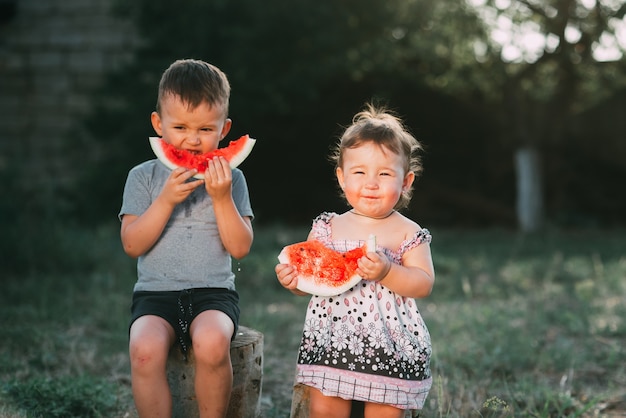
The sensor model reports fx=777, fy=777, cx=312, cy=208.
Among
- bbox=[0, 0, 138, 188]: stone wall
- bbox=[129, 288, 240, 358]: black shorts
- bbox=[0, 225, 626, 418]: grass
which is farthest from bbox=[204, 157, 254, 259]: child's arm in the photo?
bbox=[0, 0, 138, 188]: stone wall

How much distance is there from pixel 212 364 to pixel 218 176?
0.78m

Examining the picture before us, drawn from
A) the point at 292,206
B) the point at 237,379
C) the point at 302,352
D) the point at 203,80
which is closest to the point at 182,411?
the point at 237,379

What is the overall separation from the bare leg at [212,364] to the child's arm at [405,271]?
67 cm

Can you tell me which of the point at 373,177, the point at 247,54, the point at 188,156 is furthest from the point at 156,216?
the point at 247,54

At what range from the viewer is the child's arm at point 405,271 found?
118 inches

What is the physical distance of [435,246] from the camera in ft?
39.4

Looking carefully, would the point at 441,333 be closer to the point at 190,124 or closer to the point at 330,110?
the point at 190,124

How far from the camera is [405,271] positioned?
10.2 feet

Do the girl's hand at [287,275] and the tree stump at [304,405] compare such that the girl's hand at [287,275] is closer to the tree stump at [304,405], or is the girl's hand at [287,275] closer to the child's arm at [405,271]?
the child's arm at [405,271]

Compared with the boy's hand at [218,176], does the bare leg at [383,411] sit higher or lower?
lower

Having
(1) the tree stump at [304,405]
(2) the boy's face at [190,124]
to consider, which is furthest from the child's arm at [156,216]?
(1) the tree stump at [304,405]

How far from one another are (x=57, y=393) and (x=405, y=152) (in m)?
2.21

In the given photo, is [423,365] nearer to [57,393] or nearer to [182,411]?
[182,411]

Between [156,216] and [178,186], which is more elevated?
[178,186]
